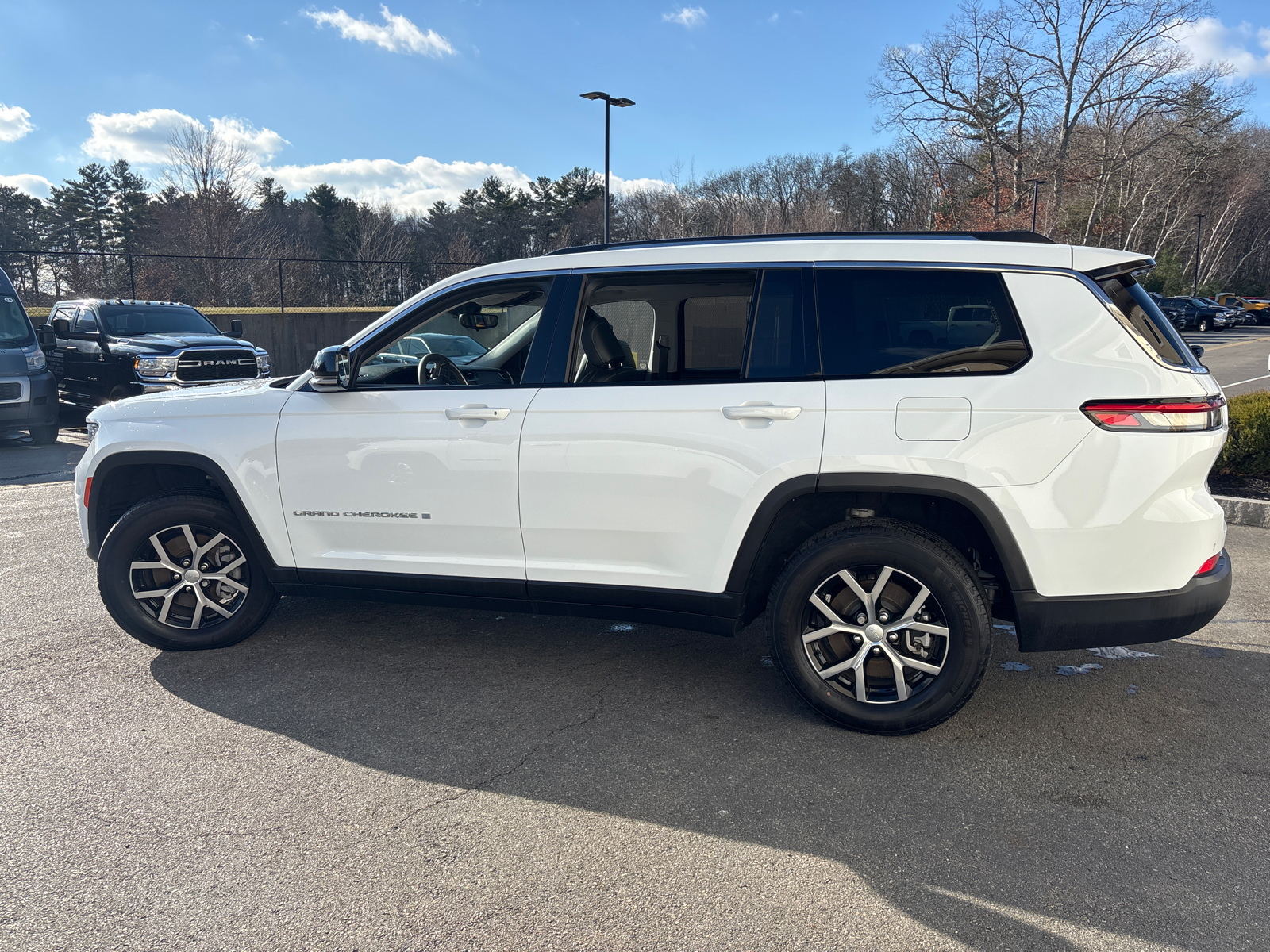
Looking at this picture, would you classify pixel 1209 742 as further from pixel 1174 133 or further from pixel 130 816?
A: pixel 1174 133

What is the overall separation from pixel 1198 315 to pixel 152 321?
50.4 meters

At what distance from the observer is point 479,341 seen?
169 inches

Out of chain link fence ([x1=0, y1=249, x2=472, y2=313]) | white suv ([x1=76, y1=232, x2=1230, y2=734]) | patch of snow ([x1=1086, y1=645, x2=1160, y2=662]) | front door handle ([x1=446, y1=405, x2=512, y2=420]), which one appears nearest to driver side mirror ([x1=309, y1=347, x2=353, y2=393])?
white suv ([x1=76, y1=232, x2=1230, y2=734])

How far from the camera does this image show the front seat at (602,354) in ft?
12.3

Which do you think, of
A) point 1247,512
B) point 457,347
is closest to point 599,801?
point 457,347

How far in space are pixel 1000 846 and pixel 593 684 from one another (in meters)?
1.84

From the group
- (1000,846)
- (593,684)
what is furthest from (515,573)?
(1000,846)

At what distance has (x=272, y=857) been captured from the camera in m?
2.73

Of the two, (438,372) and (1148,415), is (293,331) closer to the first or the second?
(438,372)

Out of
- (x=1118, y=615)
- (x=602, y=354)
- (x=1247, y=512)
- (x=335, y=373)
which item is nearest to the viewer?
(x=1118, y=615)

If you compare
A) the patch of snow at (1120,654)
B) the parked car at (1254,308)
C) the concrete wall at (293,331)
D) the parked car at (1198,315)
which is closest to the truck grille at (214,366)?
the concrete wall at (293,331)

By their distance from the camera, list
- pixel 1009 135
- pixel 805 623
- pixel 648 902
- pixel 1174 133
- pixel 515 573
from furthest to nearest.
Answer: pixel 1009 135, pixel 1174 133, pixel 515 573, pixel 805 623, pixel 648 902

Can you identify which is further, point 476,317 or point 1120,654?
point 1120,654

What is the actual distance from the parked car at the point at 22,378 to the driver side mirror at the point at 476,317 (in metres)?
10.2
